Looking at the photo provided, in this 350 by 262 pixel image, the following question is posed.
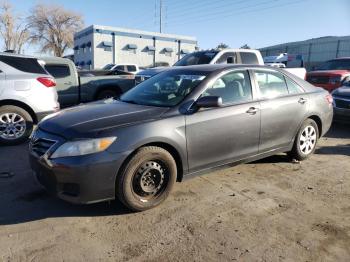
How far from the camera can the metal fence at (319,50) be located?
38.4m

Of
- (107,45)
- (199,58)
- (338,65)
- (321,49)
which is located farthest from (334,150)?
(321,49)

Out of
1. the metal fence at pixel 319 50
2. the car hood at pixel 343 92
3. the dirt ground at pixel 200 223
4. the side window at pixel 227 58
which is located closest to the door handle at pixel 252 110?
the dirt ground at pixel 200 223

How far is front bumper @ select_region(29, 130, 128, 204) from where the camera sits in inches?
135

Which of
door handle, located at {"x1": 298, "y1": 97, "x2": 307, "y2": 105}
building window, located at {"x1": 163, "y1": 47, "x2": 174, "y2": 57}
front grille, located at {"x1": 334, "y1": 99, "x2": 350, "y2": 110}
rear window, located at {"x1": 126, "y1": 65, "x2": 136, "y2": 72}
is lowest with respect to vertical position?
front grille, located at {"x1": 334, "y1": 99, "x2": 350, "y2": 110}

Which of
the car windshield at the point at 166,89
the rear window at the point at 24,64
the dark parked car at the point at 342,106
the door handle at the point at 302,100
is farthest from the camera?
the dark parked car at the point at 342,106

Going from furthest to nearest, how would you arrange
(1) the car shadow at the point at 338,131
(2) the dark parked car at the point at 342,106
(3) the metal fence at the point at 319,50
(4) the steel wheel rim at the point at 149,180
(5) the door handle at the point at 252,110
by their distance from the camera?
(3) the metal fence at the point at 319,50, (2) the dark parked car at the point at 342,106, (1) the car shadow at the point at 338,131, (5) the door handle at the point at 252,110, (4) the steel wheel rim at the point at 149,180

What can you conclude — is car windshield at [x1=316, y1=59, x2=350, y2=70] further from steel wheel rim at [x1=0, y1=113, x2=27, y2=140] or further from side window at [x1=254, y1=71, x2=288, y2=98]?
steel wheel rim at [x1=0, y1=113, x2=27, y2=140]

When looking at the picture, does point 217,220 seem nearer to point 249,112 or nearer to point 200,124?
point 200,124

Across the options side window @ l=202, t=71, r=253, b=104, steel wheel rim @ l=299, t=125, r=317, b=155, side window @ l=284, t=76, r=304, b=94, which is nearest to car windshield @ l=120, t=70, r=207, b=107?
side window @ l=202, t=71, r=253, b=104

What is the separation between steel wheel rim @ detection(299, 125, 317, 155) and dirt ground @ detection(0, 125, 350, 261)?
712 millimetres

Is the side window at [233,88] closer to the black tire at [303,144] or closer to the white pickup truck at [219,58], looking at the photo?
the black tire at [303,144]

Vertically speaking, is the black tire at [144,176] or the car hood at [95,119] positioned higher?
the car hood at [95,119]

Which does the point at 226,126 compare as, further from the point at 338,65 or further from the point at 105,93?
the point at 338,65

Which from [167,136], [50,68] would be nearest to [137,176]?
[167,136]
